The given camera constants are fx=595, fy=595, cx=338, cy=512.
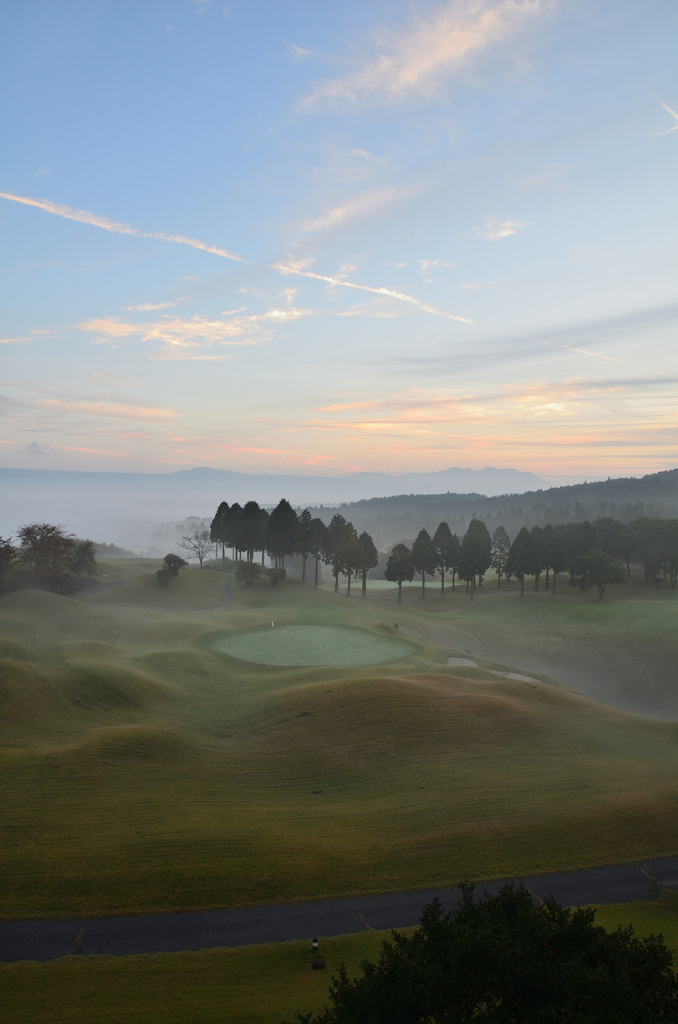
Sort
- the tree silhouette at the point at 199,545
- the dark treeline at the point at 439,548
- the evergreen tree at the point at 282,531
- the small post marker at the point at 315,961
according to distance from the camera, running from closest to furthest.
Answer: the small post marker at the point at 315,961
the dark treeline at the point at 439,548
the evergreen tree at the point at 282,531
the tree silhouette at the point at 199,545

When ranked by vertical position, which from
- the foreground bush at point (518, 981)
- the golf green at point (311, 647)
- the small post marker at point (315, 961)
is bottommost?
the small post marker at point (315, 961)

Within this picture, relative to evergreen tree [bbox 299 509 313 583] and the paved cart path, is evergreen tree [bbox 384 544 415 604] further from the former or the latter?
the paved cart path

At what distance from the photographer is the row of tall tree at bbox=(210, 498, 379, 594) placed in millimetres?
91438

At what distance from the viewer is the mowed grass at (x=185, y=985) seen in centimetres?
1435

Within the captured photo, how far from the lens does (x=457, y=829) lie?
23.1 m

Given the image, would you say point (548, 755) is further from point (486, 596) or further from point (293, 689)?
point (486, 596)

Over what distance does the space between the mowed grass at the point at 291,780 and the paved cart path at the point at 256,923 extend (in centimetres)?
50

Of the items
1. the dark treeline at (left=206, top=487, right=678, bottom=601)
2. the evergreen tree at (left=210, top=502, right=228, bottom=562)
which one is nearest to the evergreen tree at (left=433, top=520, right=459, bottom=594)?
the dark treeline at (left=206, top=487, right=678, bottom=601)

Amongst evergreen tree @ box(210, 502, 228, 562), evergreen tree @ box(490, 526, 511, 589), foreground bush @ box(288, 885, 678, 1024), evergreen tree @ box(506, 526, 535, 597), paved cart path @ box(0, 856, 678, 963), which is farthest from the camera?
evergreen tree @ box(490, 526, 511, 589)

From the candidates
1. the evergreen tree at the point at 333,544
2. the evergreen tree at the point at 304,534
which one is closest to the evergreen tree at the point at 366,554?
the evergreen tree at the point at 333,544

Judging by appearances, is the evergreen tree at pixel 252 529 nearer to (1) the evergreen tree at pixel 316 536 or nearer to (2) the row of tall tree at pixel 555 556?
(1) the evergreen tree at pixel 316 536

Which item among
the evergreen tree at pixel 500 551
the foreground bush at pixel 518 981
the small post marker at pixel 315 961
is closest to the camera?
the foreground bush at pixel 518 981

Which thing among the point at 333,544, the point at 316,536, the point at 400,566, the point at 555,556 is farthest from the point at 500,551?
the point at 316,536

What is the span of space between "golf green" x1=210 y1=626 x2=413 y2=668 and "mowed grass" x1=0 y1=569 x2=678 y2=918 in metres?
2.69
